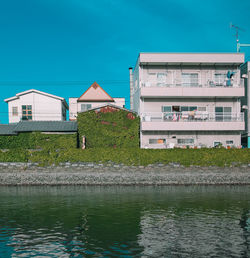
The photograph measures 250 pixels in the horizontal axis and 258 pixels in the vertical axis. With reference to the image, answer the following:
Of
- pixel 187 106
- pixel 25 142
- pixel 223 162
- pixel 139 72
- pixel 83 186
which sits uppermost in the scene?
pixel 139 72

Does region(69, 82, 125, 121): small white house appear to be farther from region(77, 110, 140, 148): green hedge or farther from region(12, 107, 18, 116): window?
region(77, 110, 140, 148): green hedge

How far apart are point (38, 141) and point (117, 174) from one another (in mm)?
10556

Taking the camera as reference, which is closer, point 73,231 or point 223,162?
point 73,231

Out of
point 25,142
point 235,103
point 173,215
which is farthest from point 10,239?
point 235,103

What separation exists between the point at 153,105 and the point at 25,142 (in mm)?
16348

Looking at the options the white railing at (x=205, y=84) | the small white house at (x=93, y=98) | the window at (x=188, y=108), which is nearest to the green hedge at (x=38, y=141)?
the white railing at (x=205, y=84)

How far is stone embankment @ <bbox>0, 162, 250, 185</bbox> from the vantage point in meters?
27.3

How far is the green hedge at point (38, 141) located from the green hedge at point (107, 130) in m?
2.33

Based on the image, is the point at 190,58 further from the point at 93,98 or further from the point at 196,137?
the point at 93,98

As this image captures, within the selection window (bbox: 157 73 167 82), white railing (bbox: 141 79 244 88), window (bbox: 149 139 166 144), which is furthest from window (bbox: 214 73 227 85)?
window (bbox: 149 139 166 144)

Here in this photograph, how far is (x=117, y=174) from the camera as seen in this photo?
27.7 metres

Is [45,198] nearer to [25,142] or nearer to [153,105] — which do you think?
[25,142]

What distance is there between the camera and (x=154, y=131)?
114 ft

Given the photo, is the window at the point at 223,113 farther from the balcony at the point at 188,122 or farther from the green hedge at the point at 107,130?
the green hedge at the point at 107,130
